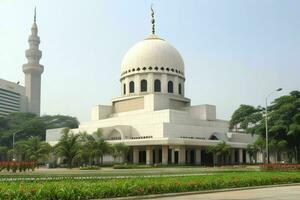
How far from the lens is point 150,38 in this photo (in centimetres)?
6831

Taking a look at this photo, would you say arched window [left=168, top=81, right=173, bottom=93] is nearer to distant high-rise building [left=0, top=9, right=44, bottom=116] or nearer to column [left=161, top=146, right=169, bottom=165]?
column [left=161, top=146, right=169, bottom=165]

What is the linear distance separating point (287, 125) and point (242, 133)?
70.9 ft

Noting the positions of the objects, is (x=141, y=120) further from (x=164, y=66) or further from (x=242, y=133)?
(x=242, y=133)

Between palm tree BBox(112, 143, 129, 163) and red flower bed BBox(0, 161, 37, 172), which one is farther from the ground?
palm tree BBox(112, 143, 129, 163)

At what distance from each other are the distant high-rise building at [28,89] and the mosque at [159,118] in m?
49.7

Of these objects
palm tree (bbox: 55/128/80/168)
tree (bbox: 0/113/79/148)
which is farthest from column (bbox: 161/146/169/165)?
tree (bbox: 0/113/79/148)

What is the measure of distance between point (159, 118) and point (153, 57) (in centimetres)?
1069

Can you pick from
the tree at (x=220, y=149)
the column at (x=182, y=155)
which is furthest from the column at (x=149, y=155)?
the tree at (x=220, y=149)

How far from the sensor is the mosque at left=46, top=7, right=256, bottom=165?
181 ft

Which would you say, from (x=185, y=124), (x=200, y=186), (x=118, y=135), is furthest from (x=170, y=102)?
(x=200, y=186)

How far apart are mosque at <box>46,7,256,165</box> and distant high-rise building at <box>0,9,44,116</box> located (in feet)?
163

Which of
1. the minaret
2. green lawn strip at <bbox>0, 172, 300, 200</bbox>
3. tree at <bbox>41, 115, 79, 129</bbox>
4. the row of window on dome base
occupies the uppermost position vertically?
the minaret

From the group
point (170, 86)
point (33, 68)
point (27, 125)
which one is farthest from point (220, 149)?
point (33, 68)

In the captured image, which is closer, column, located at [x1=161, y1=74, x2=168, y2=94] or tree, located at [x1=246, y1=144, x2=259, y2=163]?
tree, located at [x1=246, y1=144, x2=259, y2=163]
